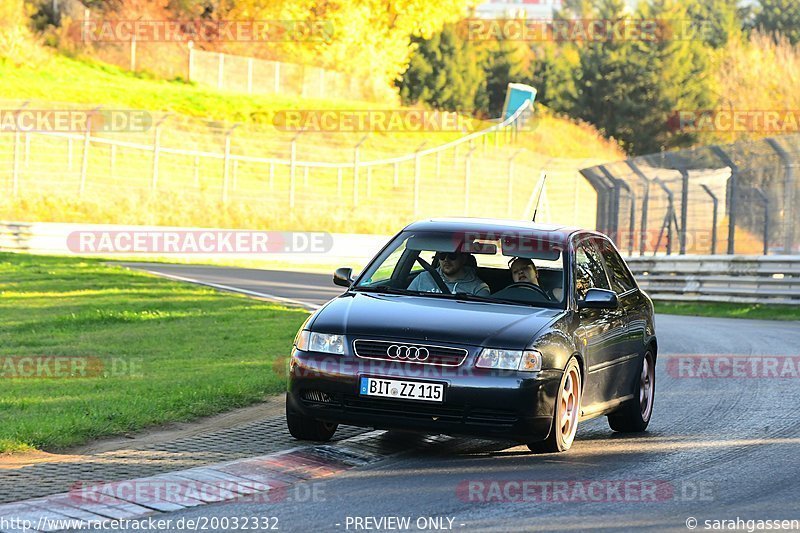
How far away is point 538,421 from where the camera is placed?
850 cm

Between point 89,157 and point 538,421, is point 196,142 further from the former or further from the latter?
point 538,421

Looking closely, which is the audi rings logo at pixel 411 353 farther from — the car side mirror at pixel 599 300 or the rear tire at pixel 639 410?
the rear tire at pixel 639 410

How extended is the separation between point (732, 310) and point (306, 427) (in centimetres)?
1919

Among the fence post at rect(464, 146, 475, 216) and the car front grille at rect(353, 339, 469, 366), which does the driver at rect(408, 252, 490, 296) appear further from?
the fence post at rect(464, 146, 475, 216)

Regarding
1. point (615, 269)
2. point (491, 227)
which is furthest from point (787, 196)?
point (491, 227)

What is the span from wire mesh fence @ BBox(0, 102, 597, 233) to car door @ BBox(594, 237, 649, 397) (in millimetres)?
28071

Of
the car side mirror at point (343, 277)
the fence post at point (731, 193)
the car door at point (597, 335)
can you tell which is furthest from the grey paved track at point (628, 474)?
the fence post at point (731, 193)

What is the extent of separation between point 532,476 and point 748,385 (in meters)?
5.76

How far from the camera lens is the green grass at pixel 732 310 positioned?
25.4m

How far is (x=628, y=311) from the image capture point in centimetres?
1051

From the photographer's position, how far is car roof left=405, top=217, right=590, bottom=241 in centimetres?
1003

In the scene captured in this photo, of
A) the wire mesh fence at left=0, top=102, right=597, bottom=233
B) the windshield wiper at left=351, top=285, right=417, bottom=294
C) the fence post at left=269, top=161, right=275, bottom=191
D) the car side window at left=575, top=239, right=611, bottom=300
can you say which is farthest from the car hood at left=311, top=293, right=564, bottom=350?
the fence post at left=269, top=161, right=275, bottom=191

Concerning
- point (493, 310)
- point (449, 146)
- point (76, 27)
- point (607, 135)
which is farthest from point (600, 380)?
point (607, 135)

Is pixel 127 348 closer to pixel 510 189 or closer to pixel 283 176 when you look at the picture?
pixel 283 176
